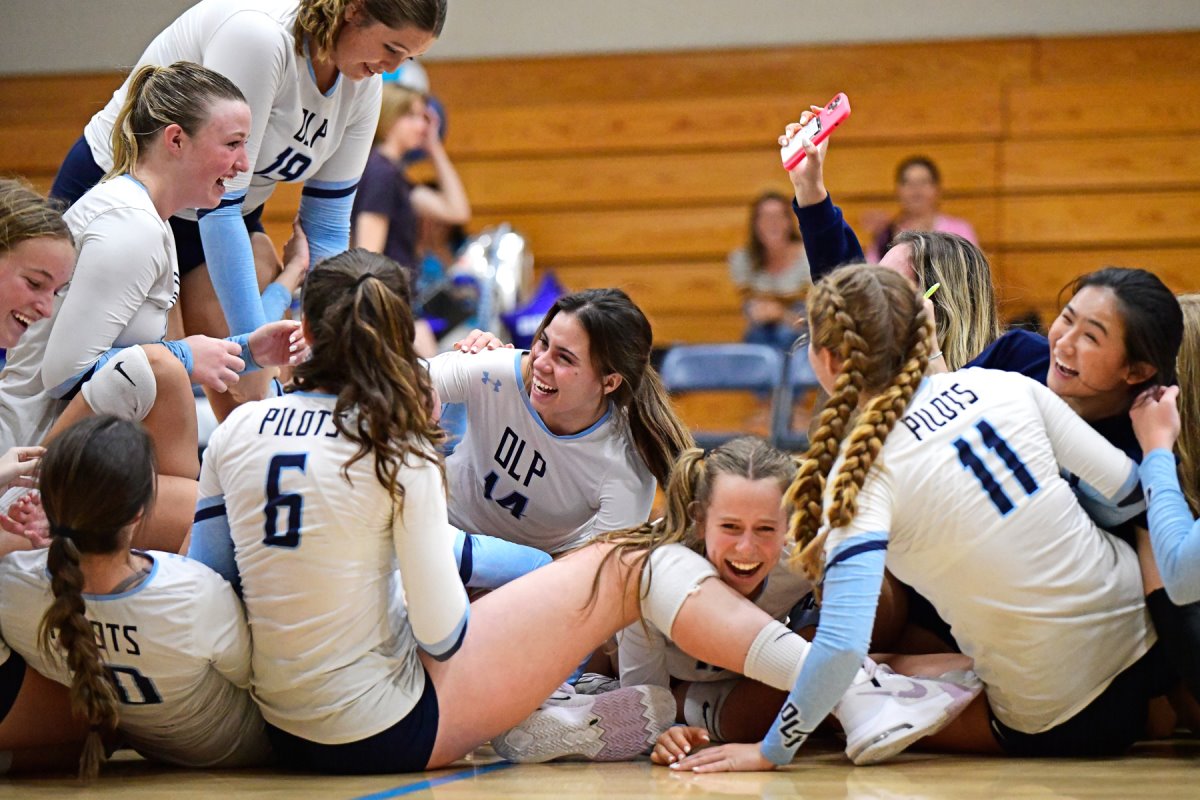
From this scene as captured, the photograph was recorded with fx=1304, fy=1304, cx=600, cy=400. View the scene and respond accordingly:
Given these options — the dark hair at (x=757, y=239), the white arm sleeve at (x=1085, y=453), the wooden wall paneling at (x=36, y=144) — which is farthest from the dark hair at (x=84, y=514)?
the wooden wall paneling at (x=36, y=144)

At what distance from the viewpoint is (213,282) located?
3068mm

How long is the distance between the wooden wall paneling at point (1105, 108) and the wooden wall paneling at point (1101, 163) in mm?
58

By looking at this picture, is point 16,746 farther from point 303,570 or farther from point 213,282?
point 213,282

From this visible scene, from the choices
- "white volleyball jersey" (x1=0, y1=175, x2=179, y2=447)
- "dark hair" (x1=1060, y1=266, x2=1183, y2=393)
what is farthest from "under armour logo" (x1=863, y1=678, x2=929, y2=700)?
"white volleyball jersey" (x1=0, y1=175, x2=179, y2=447)

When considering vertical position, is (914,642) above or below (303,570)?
below

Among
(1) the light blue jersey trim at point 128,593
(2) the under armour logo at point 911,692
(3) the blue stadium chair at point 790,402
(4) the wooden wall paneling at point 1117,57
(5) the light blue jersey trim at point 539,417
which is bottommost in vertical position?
(3) the blue stadium chair at point 790,402

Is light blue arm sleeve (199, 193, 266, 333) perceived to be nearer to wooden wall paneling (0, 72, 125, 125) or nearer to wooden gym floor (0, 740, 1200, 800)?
wooden gym floor (0, 740, 1200, 800)

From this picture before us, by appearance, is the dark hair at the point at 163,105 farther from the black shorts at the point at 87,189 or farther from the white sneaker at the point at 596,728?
the white sneaker at the point at 596,728

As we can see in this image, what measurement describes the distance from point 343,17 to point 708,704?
1.71 metres

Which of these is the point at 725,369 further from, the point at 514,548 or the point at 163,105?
the point at 163,105

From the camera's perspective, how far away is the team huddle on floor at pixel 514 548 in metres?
2.23

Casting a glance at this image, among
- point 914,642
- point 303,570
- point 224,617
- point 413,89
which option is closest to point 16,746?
point 224,617

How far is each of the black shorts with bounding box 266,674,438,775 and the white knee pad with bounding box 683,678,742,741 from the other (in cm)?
60

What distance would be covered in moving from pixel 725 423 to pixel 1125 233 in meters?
2.60
